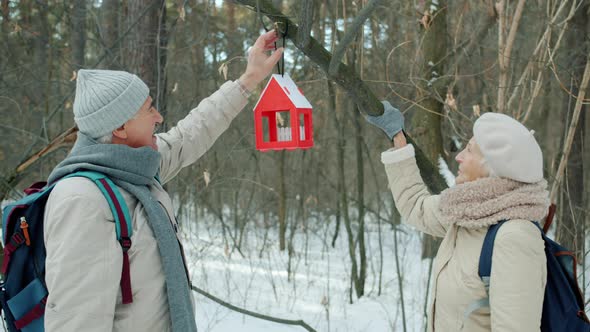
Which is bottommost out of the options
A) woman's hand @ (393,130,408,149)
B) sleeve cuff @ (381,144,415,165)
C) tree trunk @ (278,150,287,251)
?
tree trunk @ (278,150,287,251)

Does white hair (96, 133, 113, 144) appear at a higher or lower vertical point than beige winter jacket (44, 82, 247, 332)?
higher

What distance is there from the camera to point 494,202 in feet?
6.53

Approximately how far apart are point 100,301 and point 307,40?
1285 millimetres

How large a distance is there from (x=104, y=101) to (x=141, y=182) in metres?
0.31

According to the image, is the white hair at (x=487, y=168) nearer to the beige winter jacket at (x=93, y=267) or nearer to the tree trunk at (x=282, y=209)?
the beige winter jacket at (x=93, y=267)

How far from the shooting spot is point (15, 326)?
181 cm

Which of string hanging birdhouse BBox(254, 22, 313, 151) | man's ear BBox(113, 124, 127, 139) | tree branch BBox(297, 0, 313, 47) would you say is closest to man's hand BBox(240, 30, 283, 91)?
string hanging birdhouse BBox(254, 22, 313, 151)

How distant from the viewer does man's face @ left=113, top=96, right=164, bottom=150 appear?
1.99 metres

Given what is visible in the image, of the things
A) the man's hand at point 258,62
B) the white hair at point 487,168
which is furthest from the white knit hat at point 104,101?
the white hair at point 487,168

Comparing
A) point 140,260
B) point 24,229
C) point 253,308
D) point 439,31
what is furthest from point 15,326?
point 253,308

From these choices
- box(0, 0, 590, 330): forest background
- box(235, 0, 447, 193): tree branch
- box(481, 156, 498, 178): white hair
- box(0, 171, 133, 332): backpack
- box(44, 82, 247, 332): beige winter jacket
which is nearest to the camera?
box(44, 82, 247, 332): beige winter jacket

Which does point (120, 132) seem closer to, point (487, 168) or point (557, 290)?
point (487, 168)

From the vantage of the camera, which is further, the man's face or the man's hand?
the man's hand

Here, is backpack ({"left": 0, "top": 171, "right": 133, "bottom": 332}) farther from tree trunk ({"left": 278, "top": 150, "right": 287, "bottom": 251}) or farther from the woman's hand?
tree trunk ({"left": 278, "top": 150, "right": 287, "bottom": 251})
